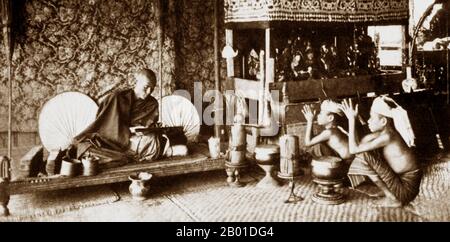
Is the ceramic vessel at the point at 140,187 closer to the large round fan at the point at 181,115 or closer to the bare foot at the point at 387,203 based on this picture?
the large round fan at the point at 181,115

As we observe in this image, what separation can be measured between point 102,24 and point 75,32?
41cm

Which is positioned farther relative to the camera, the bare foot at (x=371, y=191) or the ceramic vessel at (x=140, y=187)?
the bare foot at (x=371, y=191)

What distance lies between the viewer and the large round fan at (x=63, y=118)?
22.2 feet

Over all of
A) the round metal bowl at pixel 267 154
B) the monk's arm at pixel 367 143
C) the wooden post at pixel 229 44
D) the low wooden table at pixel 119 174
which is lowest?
the low wooden table at pixel 119 174

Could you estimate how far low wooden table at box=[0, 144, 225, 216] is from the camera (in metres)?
4.90

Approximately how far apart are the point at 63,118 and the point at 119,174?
196 centimetres

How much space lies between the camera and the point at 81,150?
5.52 metres

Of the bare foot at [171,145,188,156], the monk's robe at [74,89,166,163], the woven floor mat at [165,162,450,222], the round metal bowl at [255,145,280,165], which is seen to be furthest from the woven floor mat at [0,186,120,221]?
the round metal bowl at [255,145,280,165]

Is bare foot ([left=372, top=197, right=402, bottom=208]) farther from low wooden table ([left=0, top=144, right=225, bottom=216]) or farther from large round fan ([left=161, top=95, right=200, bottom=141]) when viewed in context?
large round fan ([left=161, top=95, right=200, bottom=141])

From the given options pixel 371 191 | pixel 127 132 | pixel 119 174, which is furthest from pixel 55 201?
pixel 371 191

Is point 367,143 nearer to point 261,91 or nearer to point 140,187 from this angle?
point 261,91

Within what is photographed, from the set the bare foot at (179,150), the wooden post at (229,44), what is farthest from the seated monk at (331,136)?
the wooden post at (229,44)
